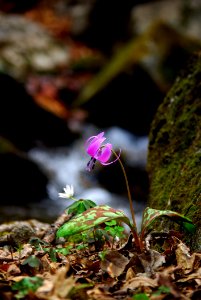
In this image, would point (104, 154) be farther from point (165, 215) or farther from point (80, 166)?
point (80, 166)

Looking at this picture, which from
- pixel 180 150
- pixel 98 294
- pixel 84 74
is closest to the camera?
pixel 98 294

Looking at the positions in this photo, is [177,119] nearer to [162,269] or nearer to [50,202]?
[162,269]

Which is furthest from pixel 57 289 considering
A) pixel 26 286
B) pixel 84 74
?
pixel 84 74

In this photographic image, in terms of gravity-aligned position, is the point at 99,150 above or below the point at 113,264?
above

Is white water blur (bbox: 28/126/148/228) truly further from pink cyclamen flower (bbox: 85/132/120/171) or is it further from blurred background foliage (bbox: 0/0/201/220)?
pink cyclamen flower (bbox: 85/132/120/171)

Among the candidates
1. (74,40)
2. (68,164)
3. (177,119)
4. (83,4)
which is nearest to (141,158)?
(68,164)

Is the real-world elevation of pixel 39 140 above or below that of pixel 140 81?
below
